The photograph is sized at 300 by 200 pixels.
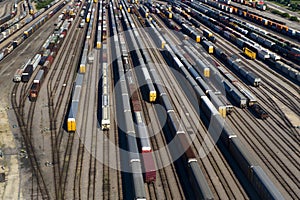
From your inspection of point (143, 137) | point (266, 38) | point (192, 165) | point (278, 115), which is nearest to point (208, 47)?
point (266, 38)

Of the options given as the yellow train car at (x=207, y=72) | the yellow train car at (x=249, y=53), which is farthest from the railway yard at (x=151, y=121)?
the yellow train car at (x=207, y=72)

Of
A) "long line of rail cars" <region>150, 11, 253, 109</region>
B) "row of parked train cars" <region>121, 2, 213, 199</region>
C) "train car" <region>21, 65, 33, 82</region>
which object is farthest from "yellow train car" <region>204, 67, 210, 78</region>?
"train car" <region>21, 65, 33, 82</region>

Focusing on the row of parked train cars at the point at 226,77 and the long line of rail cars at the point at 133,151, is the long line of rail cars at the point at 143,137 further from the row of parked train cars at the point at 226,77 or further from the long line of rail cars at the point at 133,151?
the row of parked train cars at the point at 226,77

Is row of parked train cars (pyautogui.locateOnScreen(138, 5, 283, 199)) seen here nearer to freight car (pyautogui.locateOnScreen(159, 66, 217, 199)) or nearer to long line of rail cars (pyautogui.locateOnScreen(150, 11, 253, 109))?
freight car (pyautogui.locateOnScreen(159, 66, 217, 199))

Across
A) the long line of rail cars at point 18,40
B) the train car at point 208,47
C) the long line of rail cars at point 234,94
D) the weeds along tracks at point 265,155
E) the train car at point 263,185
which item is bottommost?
the weeds along tracks at point 265,155

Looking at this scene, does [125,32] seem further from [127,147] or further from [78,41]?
[127,147]

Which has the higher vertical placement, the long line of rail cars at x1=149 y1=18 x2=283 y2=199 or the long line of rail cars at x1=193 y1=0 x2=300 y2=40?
the long line of rail cars at x1=193 y1=0 x2=300 y2=40
